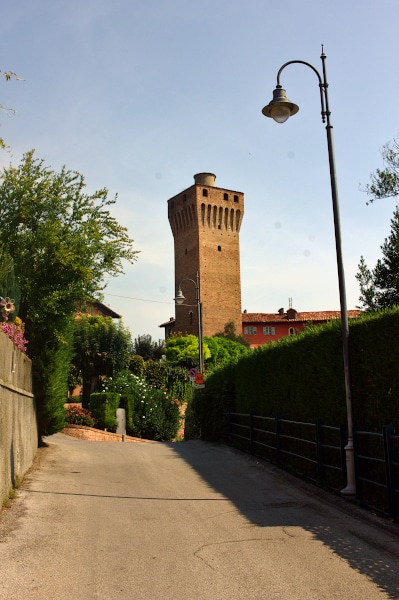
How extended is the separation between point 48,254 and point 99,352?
73.7 ft

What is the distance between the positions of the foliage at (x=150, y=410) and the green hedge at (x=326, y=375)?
13.9 m

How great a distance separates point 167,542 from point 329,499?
10.7ft

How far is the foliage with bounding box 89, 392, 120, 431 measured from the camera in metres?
27.9

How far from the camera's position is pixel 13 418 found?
9.84 m

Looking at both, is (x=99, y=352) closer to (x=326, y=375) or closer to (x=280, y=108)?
(x=326, y=375)

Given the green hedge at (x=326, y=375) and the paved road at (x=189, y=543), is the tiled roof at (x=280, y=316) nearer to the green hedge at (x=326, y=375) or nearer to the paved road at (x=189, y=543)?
the green hedge at (x=326, y=375)

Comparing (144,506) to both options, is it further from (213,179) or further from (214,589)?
(213,179)

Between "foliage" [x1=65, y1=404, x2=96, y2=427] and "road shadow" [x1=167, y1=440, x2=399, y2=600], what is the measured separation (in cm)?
1372

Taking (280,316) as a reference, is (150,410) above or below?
below

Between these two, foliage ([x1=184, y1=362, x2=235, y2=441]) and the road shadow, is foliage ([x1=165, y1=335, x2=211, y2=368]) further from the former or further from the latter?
the road shadow

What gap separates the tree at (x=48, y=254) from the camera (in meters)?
15.5

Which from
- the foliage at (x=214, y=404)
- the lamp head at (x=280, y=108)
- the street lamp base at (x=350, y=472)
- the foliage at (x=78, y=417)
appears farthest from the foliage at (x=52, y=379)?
the foliage at (x=78, y=417)

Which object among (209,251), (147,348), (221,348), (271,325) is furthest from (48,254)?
(271,325)

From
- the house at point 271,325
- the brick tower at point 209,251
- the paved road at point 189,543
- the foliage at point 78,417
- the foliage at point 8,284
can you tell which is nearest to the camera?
the paved road at point 189,543
